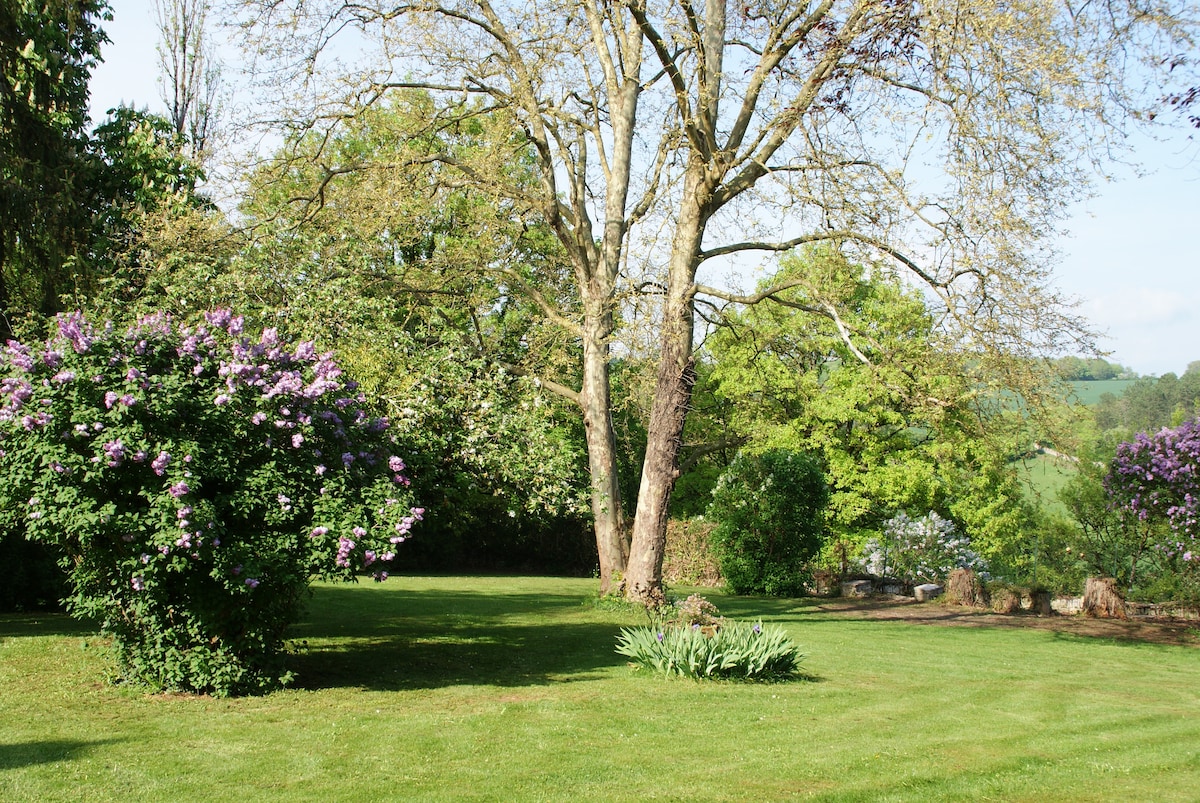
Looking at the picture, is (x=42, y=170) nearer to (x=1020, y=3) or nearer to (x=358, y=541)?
(x=358, y=541)

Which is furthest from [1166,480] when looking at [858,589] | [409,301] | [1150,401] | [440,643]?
[1150,401]

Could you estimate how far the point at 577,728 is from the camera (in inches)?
313

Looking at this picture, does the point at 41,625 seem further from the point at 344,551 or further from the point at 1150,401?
the point at 1150,401

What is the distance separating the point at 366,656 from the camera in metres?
11.1

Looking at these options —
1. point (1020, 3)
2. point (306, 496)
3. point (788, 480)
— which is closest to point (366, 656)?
point (306, 496)

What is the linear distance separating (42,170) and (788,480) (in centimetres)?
1608

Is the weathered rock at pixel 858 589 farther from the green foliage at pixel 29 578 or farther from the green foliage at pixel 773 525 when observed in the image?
the green foliage at pixel 29 578

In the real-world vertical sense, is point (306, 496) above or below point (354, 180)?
below

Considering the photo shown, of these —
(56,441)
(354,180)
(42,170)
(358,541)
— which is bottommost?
(358,541)

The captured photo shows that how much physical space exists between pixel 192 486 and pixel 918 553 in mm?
20464

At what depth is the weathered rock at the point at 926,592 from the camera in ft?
70.4

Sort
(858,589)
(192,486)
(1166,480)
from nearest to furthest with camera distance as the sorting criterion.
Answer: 1. (192,486)
2. (1166,480)
3. (858,589)

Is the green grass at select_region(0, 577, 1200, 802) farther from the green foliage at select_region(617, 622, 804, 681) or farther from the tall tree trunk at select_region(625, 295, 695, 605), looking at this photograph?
the tall tree trunk at select_region(625, 295, 695, 605)

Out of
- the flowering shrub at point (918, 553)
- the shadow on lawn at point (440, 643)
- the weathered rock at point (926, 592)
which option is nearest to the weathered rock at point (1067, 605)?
the weathered rock at point (926, 592)
